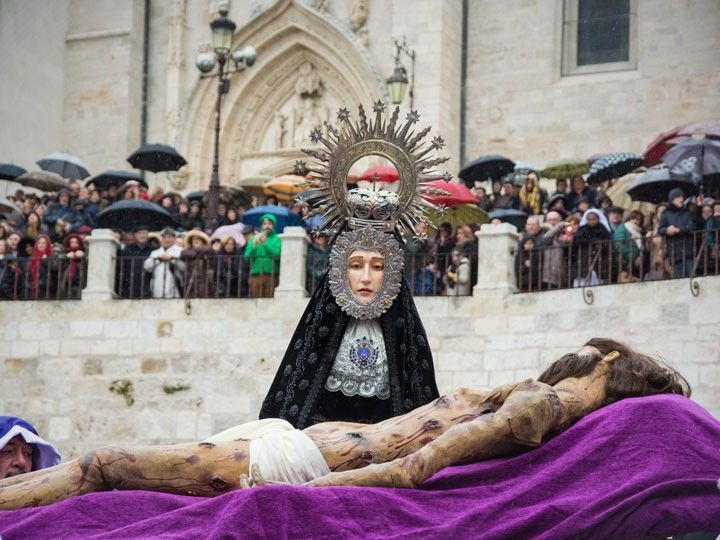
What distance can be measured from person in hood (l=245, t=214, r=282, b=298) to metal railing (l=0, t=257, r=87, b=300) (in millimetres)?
2196

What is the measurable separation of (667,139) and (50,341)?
26.6ft

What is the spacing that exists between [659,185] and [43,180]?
9726 millimetres

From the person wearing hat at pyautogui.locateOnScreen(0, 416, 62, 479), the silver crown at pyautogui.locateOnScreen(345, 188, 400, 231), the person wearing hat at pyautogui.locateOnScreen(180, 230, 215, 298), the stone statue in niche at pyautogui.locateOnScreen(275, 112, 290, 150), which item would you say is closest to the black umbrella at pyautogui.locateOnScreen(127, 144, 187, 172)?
the stone statue in niche at pyautogui.locateOnScreen(275, 112, 290, 150)

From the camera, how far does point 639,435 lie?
568cm

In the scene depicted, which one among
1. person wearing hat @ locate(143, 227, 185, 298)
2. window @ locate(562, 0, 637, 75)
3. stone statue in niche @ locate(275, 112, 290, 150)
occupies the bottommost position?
person wearing hat @ locate(143, 227, 185, 298)

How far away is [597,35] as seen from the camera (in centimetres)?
2659

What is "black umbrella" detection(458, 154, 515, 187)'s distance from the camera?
2238 centimetres

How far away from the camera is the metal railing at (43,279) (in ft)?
67.1

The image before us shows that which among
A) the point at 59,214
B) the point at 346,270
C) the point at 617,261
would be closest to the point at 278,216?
the point at 59,214

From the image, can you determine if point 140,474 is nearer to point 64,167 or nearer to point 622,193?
point 622,193

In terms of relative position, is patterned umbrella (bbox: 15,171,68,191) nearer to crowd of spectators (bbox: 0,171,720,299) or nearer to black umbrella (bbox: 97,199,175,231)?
crowd of spectators (bbox: 0,171,720,299)

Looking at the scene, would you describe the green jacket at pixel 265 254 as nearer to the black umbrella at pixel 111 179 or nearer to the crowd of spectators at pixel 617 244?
the crowd of spectators at pixel 617 244

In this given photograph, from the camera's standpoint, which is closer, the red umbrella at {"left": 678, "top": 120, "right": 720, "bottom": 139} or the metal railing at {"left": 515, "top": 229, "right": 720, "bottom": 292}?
the metal railing at {"left": 515, "top": 229, "right": 720, "bottom": 292}

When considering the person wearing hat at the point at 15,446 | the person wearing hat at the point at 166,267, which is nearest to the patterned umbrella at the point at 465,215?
the person wearing hat at the point at 166,267
